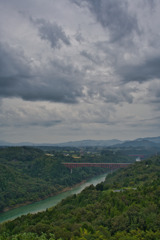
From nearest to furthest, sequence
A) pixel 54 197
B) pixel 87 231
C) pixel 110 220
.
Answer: pixel 87 231
pixel 110 220
pixel 54 197

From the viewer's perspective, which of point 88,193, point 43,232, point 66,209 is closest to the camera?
point 43,232

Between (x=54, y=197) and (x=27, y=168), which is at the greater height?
(x=27, y=168)

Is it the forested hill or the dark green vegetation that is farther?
the dark green vegetation

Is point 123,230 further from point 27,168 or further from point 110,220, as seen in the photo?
point 27,168

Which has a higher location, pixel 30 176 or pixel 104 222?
pixel 104 222

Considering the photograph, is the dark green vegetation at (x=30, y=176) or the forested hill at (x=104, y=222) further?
the dark green vegetation at (x=30, y=176)

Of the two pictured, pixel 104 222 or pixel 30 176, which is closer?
pixel 104 222

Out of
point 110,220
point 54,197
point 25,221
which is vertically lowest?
point 54,197

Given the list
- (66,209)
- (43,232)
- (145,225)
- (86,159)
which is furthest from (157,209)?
(86,159)
